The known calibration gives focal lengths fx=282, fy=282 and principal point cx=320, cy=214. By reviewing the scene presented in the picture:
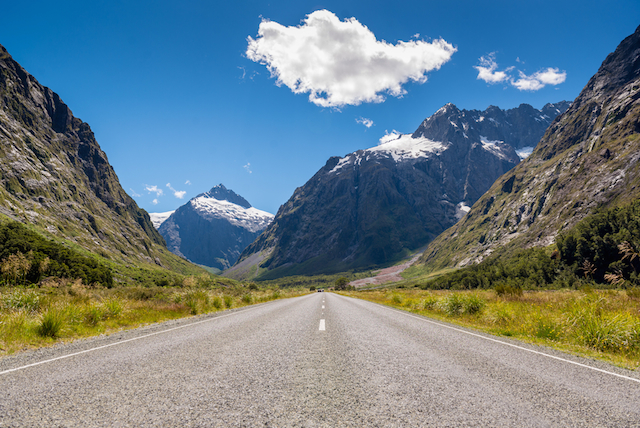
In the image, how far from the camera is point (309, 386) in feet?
16.6

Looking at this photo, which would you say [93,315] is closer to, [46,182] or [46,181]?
[46,182]

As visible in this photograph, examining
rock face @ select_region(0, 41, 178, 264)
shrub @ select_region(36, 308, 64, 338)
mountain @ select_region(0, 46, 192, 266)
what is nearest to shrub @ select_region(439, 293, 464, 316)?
shrub @ select_region(36, 308, 64, 338)

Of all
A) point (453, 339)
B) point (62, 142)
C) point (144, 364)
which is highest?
point (62, 142)

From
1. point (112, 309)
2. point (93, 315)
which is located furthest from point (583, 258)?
point (93, 315)

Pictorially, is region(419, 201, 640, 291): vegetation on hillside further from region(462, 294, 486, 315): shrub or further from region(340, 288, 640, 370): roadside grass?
region(340, 288, 640, 370): roadside grass

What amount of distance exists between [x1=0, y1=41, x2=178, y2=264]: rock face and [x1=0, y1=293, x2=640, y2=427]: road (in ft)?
462

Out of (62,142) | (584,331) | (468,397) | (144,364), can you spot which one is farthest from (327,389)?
(62,142)

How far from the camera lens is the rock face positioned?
127m

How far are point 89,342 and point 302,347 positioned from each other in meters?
6.91

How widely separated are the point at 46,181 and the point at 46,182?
0.91 m

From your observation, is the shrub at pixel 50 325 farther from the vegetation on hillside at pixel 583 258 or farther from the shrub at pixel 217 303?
the vegetation on hillside at pixel 583 258

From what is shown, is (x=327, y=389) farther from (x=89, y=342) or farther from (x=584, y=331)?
(x=584, y=331)

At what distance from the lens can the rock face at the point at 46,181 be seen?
126750 millimetres

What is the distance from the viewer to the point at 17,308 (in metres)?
11.0
